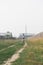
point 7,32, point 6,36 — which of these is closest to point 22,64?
point 6,36

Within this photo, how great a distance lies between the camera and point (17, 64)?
15.8 m

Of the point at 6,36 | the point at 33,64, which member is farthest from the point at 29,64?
the point at 6,36

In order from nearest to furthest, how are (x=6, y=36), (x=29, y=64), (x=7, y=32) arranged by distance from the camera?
(x=29, y=64) → (x=6, y=36) → (x=7, y=32)

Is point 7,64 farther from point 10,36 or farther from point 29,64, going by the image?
point 10,36

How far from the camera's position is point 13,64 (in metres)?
16.0

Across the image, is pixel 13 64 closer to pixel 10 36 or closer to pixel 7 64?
pixel 7 64


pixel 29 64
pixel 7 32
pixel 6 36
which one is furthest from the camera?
pixel 7 32

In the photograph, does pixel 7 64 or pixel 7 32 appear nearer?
pixel 7 64

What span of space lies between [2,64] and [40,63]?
8.19 ft

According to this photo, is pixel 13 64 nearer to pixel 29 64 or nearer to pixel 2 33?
pixel 29 64

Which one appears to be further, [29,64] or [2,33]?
[2,33]

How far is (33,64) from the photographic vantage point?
15930 mm

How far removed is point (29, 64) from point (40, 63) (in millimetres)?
928

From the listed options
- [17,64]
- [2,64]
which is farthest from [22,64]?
[2,64]
